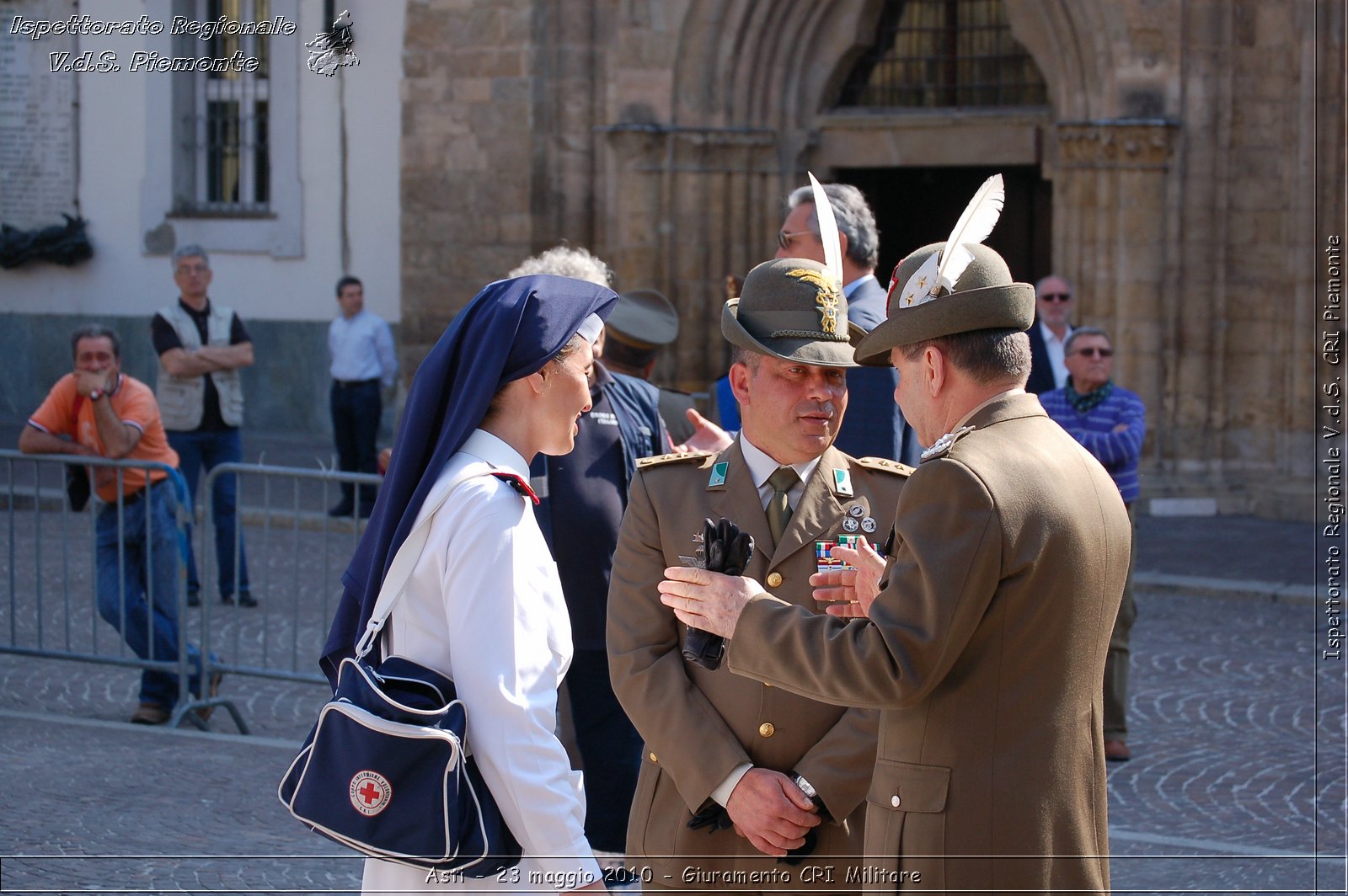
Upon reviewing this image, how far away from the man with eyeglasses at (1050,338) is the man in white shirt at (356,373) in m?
6.46

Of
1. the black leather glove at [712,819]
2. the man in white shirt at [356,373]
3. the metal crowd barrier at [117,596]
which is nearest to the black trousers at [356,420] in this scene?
the man in white shirt at [356,373]

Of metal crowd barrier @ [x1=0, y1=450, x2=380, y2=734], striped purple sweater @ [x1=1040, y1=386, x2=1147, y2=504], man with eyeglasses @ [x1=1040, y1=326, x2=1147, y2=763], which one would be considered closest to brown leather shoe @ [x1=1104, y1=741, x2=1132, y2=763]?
man with eyeglasses @ [x1=1040, y1=326, x2=1147, y2=763]

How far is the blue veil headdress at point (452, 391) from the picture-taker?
9.74 feet

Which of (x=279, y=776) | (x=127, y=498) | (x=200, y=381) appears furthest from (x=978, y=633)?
(x=200, y=381)

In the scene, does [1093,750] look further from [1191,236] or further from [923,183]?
[923,183]

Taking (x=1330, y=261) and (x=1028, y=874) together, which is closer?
(x=1028, y=874)

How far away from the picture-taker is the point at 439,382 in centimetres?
304

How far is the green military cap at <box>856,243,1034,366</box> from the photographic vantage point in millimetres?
2877

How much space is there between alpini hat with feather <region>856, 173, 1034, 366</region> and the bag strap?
0.82 m

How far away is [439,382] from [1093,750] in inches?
53.3

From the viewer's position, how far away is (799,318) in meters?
3.73

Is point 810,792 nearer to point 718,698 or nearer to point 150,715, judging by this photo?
point 718,698

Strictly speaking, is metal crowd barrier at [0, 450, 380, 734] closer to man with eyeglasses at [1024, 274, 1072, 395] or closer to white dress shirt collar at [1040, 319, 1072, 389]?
man with eyeglasses at [1024, 274, 1072, 395]

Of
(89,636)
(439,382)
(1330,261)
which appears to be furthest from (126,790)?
(1330,261)
